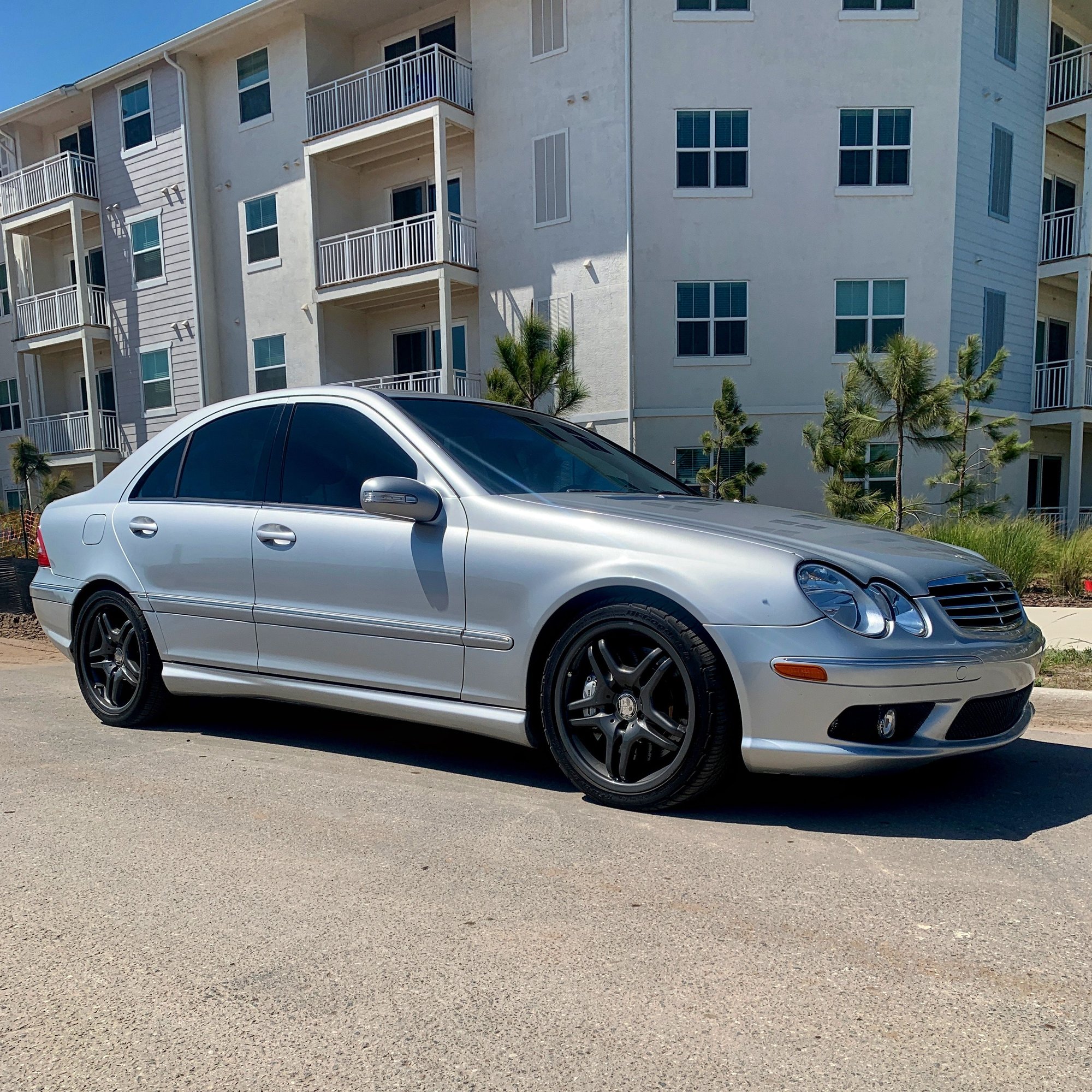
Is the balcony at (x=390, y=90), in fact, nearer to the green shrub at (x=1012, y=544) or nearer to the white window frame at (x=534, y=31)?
the white window frame at (x=534, y=31)

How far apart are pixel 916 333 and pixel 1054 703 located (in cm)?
1473

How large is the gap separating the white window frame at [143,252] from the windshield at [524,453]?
22.4m

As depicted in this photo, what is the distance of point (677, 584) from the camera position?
349 cm

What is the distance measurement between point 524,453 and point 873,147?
1690cm

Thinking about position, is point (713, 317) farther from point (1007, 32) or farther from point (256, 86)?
point (256, 86)

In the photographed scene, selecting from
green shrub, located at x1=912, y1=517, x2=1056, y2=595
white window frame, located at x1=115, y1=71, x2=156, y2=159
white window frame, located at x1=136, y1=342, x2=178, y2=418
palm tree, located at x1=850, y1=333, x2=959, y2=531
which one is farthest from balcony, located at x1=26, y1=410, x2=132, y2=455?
green shrub, located at x1=912, y1=517, x2=1056, y2=595

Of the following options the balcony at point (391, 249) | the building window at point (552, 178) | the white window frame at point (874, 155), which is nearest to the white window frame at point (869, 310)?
the white window frame at point (874, 155)

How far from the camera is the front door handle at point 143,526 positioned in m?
5.08

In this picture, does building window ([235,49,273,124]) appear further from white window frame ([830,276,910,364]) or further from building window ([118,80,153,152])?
white window frame ([830,276,910,364])

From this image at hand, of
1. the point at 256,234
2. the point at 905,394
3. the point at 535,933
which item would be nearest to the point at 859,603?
the point at 535,933

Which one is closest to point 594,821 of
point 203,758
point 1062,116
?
point 203,758

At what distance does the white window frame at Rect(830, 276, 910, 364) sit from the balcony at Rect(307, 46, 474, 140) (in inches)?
300

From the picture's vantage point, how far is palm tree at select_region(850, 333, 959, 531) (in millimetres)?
13852

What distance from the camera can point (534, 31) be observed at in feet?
62.8
